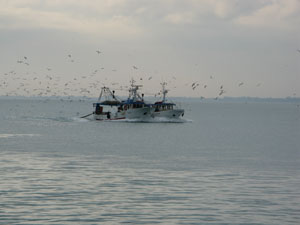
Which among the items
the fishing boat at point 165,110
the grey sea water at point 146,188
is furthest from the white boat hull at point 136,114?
the grey sea water at point 146,188

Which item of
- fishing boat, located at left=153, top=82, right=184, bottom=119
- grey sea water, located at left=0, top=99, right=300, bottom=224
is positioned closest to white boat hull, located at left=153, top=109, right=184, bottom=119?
fishing boat, located at left=153, top=82, right=184, bottom=119

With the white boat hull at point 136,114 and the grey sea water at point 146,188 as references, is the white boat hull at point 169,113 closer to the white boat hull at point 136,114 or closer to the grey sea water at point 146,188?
the white boat hull at point 136,114

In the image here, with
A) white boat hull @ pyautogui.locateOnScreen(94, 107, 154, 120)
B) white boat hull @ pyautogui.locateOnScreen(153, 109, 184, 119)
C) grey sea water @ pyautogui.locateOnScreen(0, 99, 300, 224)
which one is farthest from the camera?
white boat hull @ pyautogui.locateOnScreen(153, 109, 184, 119)

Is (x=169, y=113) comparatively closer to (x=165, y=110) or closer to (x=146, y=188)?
(x=165, y=110)

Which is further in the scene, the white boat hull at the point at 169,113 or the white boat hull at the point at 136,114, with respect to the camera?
the white boat hull at the point at 169,113

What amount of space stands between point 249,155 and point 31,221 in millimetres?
41138

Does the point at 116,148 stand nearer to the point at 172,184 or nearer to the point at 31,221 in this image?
the point at 172,184

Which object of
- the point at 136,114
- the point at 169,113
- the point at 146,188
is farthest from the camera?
the point at 169,113

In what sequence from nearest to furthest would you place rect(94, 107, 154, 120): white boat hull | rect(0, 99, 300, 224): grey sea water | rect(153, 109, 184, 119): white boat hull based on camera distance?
1. rect(0, 99, 300, 224): grey sea water
2. rect(94, 107, 154, 120): white boat hull
3. rect(153, 109, 184, 119): white boat hull

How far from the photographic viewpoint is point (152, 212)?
2866 cm

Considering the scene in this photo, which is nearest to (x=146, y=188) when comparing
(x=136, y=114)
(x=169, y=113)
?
(x=136, y=114)

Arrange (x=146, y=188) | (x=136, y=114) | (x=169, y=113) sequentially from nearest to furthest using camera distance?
(x=146, y=188) < (x=136, y=114) < (x=169, y=113)

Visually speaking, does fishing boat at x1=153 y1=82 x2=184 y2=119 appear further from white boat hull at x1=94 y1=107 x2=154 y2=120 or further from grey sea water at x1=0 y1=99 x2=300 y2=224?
grey sea water at x1=0 y1=99 x2=300 y2=224

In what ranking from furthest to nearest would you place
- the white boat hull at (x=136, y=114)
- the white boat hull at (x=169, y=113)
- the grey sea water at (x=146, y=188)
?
the white boat hull at (x=169, y=113) → the white boat hull at (x=136, y=114) → the grey sea water at (x=146, y=188)
